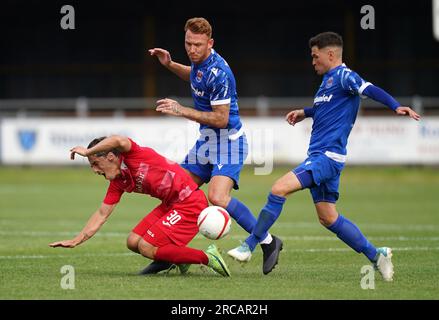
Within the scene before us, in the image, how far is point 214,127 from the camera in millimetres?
10234

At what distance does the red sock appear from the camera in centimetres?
949

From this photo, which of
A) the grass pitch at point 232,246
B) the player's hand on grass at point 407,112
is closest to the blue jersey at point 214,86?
the grass pitch at point 232,246

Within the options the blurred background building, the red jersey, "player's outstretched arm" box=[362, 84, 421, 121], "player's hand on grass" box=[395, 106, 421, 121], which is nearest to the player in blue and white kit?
the red jersey

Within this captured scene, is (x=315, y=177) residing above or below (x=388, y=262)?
above

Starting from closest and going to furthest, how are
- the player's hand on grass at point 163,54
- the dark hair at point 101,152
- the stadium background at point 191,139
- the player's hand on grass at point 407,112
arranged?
the player's hand on grass at point 407,112 < the dark hair at point 101,152 < the stadium background at point 191,139 < the player's hand on grass at point 163,54

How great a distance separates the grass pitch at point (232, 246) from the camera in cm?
847

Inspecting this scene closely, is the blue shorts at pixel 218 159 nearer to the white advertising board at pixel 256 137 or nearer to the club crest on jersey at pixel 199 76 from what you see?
the club crest on jersey at pixel 199 76

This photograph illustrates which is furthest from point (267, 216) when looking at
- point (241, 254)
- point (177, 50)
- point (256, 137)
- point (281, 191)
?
point (177, 50)

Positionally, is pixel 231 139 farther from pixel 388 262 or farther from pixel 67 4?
pixel 67 4

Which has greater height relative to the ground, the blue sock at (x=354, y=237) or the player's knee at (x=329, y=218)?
the player's knee at (x=329, y=218)

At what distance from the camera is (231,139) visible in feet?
34.0

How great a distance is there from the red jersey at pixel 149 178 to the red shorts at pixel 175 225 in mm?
91
